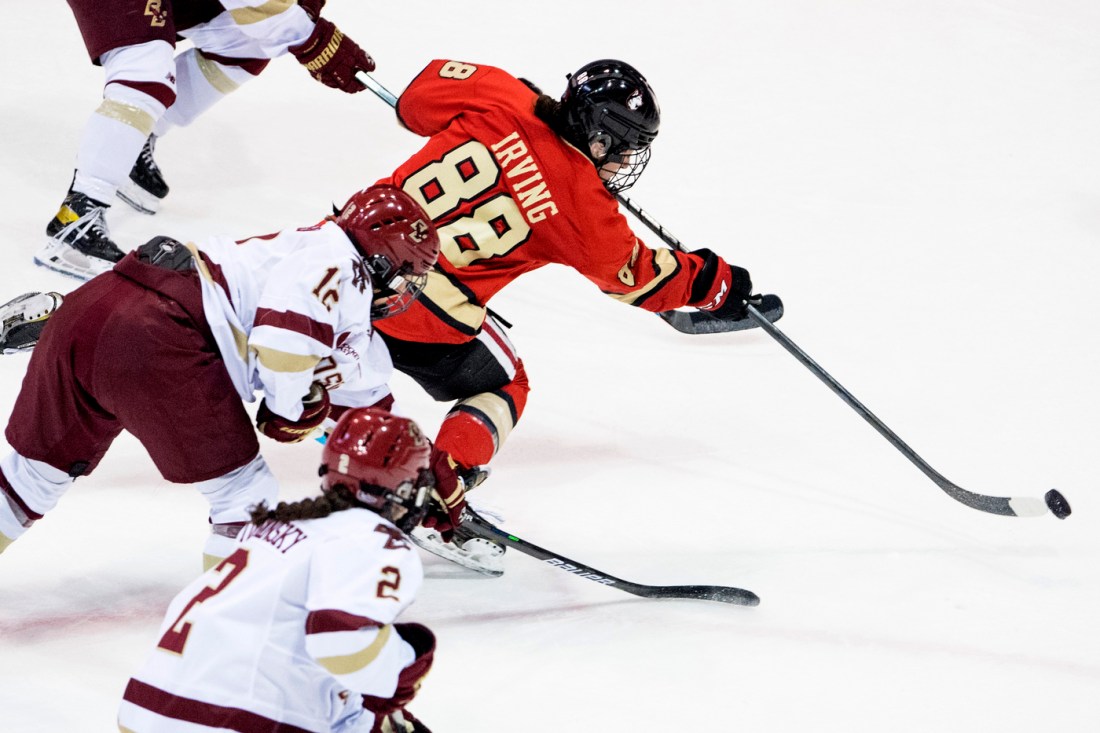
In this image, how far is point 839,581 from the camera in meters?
3.50

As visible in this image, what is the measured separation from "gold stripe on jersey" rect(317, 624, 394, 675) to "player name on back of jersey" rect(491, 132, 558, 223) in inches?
60.9

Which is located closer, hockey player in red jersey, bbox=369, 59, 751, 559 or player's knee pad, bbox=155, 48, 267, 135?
hockey player in red jersey, bbox=369, 59, 751, 559

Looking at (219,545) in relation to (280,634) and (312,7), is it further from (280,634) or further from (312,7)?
(312,7)

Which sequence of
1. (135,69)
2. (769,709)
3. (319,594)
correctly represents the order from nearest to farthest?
(319,594) < (769,709) < (135,69)

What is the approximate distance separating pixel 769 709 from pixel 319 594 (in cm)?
134

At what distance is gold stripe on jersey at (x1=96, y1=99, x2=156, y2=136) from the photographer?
13.7 feet

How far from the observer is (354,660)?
77.9 inches

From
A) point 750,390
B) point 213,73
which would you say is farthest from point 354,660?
point 213,73

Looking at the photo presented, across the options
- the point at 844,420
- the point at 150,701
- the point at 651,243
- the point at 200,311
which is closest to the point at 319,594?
the point at 150,701

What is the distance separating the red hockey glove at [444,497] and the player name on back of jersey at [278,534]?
1.89 ft

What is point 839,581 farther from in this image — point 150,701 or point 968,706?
point 150,701

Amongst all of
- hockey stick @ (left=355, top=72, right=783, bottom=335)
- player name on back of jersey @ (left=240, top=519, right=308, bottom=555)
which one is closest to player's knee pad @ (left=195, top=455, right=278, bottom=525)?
player name on back of jersey @ (left=240, top=519, right=308, bottom=555)

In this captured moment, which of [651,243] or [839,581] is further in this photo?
[651,243]

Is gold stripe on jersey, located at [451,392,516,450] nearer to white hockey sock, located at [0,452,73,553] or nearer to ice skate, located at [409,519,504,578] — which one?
ice skate, located at [409,519,504,578]
